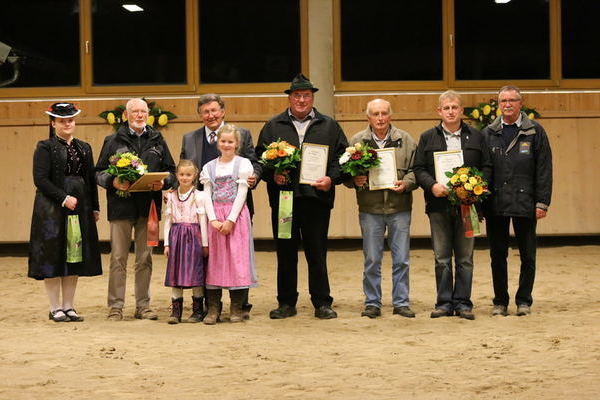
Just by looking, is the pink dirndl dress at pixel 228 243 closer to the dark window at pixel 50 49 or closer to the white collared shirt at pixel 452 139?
the white collared shirt at pixel 452 139

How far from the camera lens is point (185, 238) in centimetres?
740

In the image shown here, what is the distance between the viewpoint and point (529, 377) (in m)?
5.51

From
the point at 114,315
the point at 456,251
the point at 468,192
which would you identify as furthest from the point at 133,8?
the point at 468,192

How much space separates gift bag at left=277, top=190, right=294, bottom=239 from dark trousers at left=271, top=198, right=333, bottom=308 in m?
0.14

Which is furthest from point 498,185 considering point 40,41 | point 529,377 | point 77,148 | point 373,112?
point 40,41

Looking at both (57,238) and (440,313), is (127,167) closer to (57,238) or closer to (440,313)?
(57,238)

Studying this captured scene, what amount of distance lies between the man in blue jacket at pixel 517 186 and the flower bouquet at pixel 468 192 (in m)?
0.21

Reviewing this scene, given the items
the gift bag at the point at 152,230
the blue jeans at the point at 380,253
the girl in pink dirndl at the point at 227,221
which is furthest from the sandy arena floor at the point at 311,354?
the gift bag at the point at 152,230

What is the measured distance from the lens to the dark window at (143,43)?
39.7 ft

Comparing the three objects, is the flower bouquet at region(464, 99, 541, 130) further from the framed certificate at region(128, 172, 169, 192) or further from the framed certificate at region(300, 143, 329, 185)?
the framed certificate at region(128, 172, 169, 192)

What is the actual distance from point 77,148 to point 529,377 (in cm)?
376

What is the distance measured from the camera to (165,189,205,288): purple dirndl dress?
735cm

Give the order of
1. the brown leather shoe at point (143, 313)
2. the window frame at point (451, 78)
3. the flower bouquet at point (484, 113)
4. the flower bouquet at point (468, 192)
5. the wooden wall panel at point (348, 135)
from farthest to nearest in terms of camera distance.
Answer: the window frame at point (451, 78) < the wooden wall panel at point (348, 135) < the flower bouquet at point (484, 113) < the brown leather shoe at point (143, 313) < the flower bouquet at point (468, 192)

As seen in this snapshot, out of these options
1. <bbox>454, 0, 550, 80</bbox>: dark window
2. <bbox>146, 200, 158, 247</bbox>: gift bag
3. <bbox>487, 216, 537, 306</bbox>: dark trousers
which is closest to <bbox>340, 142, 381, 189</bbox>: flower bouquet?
<bbox>487, 216, 537, 306</bbox>: dark trousers
